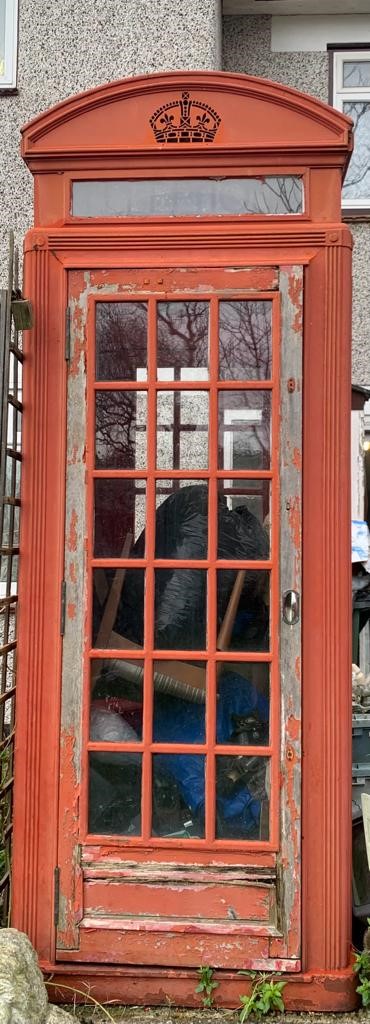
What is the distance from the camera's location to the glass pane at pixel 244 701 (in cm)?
235

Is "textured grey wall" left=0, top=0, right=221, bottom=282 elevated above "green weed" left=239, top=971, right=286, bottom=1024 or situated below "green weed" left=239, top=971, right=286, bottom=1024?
above

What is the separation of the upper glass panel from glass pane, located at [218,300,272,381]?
318 millimetres

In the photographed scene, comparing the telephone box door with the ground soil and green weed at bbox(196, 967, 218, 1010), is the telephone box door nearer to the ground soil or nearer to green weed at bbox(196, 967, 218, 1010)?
green weed at bbox(196, 967, 218, 1010)

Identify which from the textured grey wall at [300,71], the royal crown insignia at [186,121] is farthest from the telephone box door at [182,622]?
the textured grey wall at [300,71]

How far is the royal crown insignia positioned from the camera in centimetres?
238

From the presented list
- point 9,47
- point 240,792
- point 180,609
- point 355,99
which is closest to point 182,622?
point 180,609

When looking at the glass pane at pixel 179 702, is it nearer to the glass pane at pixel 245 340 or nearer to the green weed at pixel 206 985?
the green weed at pixel 206 985

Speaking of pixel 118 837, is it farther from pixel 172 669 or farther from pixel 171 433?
pixel 171 433

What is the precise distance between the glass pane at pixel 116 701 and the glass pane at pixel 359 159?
4.18m

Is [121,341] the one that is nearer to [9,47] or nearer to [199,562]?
[199,562]

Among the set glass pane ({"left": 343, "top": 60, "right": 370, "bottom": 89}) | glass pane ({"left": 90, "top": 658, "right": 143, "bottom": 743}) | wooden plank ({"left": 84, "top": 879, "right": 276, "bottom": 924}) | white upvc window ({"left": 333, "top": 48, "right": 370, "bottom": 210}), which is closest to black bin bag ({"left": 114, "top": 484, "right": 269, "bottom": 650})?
glass pane ({"left": 90, "top": 658, "right": 143, "bottom": 743})

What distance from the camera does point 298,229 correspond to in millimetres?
2354

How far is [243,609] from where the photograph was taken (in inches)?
92.7

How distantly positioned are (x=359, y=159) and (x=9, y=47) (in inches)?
97.0
